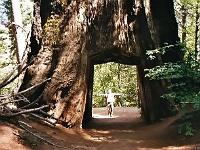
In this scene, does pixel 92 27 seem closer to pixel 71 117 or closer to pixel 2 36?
pixel 71 117

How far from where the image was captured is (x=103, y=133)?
9266mm

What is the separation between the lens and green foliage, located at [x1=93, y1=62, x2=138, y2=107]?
22953mm

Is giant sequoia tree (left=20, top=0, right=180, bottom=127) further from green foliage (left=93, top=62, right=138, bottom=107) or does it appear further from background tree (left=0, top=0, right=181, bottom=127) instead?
green foliage (left=93, top=62, right=138, bottom=107)

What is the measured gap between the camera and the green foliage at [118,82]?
22953mm

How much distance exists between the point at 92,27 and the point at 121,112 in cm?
836

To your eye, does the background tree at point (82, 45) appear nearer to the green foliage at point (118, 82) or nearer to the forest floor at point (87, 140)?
the forest floor at point (87, 140)

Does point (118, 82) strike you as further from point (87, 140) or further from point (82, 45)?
point (87, 140)

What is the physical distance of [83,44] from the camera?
379 inches

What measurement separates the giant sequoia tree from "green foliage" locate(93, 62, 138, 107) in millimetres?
11463

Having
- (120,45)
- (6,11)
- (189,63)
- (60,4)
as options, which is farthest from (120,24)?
(6,11)

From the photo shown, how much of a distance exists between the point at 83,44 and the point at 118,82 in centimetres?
1442

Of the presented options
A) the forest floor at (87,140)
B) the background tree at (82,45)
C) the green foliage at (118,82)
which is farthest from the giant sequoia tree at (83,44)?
the green foliage at (118,82)

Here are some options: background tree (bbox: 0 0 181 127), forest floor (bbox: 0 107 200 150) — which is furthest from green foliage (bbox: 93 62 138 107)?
forest floor (bbox: 0 107 200 150)

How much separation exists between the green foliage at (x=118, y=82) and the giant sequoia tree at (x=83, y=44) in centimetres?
1146
